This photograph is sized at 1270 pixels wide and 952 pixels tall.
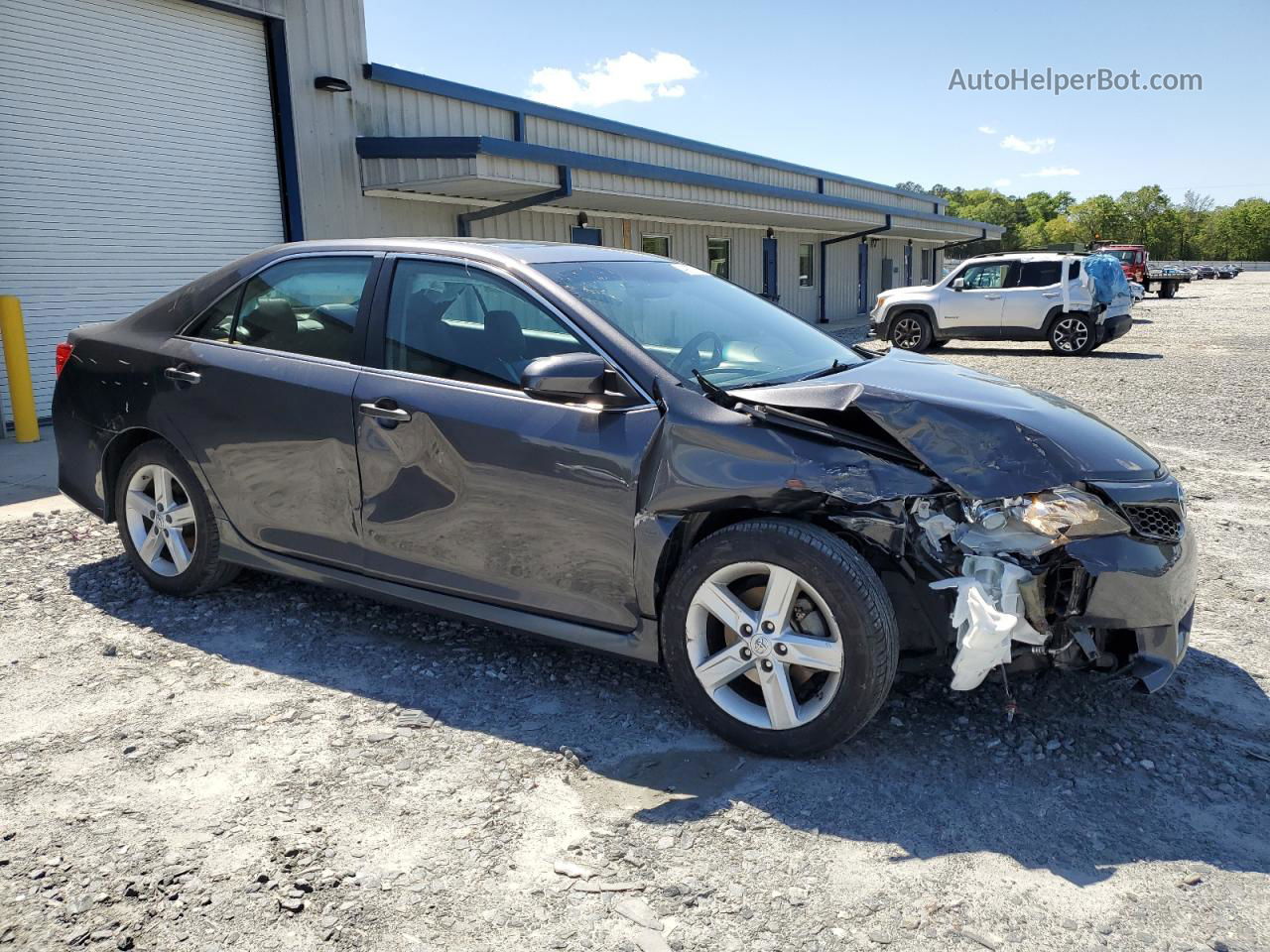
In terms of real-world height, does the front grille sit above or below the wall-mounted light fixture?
below

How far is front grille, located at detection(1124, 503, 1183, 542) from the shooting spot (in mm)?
3076

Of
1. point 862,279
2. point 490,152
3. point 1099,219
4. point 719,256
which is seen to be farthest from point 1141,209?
point 490,152

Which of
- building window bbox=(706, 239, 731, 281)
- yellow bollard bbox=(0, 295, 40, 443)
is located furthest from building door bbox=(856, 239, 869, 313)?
yellow bollard bbox=(0, 295, 40, 443)

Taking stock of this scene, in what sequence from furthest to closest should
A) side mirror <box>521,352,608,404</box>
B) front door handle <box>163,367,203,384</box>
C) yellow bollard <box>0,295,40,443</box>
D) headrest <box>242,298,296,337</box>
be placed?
yellow bollard <box>0,295,40,443</box> → front door handle <box>163,367,203,384</box> → headrest <box>242,298,296,337</box> → side mirror <box>521,352,608,404</box>

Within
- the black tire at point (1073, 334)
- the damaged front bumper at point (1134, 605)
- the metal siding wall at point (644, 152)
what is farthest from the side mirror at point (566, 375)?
the black tire at point (1073, 334)

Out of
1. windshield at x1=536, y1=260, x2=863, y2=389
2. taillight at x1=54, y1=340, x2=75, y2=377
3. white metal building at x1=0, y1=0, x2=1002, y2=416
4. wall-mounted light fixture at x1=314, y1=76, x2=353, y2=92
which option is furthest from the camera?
wall-mounted light fixture at x1=314, y1=76, x2=353, y2=92

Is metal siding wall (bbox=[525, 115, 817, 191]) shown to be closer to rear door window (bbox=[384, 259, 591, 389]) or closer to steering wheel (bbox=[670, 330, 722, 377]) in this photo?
rear door window (bbox=[384, 259, 591, 389])

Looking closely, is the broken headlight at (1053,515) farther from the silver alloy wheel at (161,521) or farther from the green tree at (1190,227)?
the green tree at (1190,227)

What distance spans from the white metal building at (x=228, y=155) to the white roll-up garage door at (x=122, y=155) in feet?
0.06

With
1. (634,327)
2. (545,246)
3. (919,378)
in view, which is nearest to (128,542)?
(545,246)

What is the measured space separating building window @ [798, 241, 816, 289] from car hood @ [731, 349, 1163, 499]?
81.7 feet

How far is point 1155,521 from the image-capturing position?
3135mm

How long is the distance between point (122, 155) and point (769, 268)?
17.4 meters

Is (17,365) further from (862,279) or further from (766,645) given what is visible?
(862,279)
